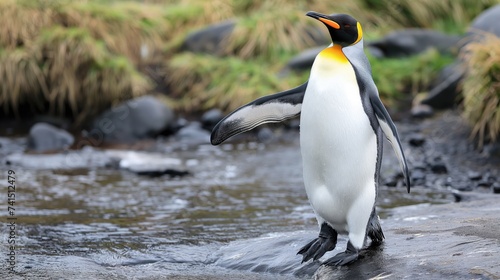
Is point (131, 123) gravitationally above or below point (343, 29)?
below

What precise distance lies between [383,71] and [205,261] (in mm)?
7177

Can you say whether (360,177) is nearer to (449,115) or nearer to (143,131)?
(449,115)

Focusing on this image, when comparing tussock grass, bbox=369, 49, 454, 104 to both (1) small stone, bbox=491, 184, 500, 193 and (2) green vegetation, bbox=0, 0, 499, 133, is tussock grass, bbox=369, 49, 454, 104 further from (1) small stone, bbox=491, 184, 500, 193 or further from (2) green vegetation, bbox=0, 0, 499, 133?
(1) small stone, bbox=491, 184, 500, 193

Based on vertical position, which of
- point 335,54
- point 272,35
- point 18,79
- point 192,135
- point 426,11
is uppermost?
point 335,54

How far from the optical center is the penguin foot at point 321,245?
4.09 meters

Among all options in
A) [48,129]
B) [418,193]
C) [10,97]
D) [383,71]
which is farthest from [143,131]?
[418,193]

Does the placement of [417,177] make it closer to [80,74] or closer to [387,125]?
[387,125]

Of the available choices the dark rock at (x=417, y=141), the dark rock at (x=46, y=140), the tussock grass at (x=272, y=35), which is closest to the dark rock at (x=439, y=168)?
the dark rock at (x=417, y=141)

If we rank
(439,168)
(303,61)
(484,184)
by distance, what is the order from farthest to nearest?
(303,61), (439,168), (484,184)

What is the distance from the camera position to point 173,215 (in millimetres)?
6023

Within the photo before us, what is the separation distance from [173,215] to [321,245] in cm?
211

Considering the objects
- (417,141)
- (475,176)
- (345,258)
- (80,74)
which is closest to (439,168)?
(475,176)

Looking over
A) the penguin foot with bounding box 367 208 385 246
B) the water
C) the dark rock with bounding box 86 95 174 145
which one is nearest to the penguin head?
the penguin foot with bounding box 367 208 385 246

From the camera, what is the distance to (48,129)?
9703 mm
